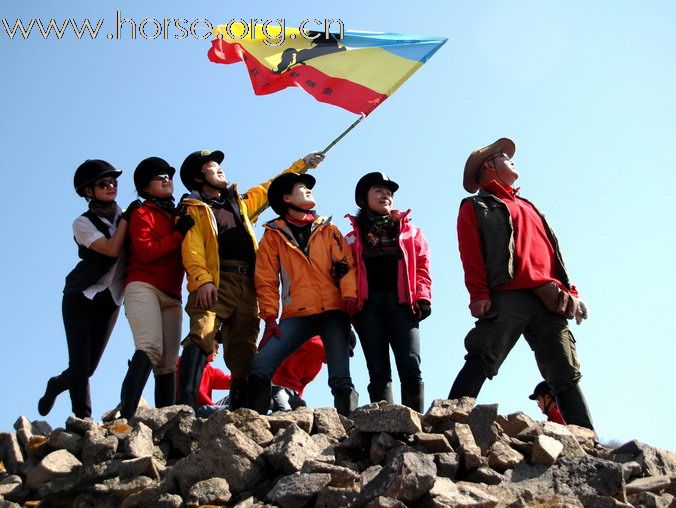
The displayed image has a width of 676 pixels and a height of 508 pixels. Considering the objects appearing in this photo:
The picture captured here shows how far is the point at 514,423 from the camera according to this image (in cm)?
749

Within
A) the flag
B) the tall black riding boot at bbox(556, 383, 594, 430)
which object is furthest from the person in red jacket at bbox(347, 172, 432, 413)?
the flag

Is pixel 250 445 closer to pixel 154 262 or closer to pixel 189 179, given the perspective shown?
pixel 154 262

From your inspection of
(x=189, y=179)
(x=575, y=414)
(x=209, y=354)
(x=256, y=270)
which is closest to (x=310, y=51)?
(x=189, y=179)

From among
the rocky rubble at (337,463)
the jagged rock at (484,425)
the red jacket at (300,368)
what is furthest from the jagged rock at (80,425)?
the red jacket at (300,368)

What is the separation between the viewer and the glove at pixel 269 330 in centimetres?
858

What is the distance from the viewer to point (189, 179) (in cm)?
951

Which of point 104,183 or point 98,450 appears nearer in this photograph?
point 98,450

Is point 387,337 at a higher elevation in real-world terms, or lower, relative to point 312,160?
lower

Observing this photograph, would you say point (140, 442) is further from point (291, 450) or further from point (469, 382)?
point (469, 382)

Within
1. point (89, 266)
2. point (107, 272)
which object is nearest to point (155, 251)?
point (107, 272)

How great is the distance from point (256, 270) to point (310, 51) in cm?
419

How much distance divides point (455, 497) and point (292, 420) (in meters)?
1.71

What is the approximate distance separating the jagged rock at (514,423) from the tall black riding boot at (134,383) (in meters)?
3.00

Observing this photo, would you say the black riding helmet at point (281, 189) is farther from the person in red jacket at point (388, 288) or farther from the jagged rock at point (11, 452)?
the jagged rock at point (11, 452)
